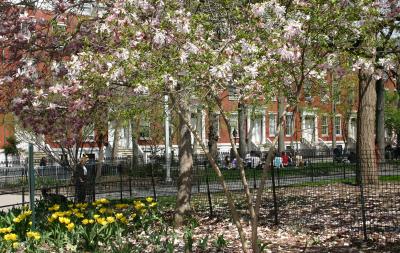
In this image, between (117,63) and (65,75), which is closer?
(117,63)

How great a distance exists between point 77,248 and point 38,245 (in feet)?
2.00

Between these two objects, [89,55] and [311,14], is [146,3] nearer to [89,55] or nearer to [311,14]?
[89,55]

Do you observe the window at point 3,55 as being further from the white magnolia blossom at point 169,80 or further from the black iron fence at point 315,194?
the white magnolia blossom at point 169,80

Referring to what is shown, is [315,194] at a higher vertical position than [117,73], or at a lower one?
lower

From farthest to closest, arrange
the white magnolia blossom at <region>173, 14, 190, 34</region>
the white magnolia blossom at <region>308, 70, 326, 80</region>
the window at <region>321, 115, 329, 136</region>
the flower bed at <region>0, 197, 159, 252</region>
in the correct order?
1. the window at <region>321, 115, 329, 136</region>
2. the flower bed at <region>0, 197, 159, 252</region>
3. the white magnolia blossom at <region>308, 70, 326, 80</region>
4. the white magnolia blossom at <region>173, 14, 190, 34</region>

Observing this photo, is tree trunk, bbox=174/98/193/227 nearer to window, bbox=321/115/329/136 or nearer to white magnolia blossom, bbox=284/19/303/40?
white magnolia blossom, bbox=284/19/303/40

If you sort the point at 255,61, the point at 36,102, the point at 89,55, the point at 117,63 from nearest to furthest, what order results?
the point at 255,61 < the point at 117,63 < the point at 89,55 < the point at 36,102

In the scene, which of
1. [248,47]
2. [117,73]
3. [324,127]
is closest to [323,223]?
[248,47]

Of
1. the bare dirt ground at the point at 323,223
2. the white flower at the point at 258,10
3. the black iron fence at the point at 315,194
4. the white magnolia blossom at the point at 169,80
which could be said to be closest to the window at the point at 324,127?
the black iron fence at the point at 315,194

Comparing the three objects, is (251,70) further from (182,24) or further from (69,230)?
(69,230)

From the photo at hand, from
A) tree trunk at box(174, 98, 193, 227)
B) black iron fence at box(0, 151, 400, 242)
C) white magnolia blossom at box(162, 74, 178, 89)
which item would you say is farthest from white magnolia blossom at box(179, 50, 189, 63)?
tree trunk at box(174, 98, 193, 227)

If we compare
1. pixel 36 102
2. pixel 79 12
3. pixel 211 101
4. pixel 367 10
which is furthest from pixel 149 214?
pixel 367 10

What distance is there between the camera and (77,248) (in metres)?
8.66

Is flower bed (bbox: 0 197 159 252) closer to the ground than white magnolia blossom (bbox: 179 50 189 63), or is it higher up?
closer to the ground
